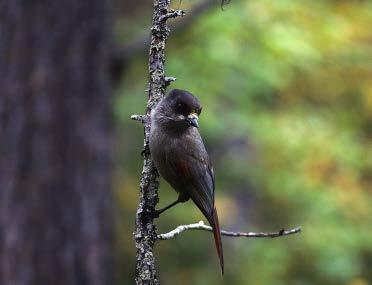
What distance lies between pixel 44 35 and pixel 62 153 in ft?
3.38

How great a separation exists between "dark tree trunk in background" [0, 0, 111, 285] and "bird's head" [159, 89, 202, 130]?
2.86 m

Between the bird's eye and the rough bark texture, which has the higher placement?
the bird's eye

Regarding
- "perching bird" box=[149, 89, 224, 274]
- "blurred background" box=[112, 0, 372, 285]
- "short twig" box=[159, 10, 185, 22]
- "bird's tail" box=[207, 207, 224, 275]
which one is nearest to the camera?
"short twig" box=[159, 10, 185, 22]

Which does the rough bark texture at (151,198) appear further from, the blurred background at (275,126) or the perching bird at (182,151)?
the blurred background at (275,126)

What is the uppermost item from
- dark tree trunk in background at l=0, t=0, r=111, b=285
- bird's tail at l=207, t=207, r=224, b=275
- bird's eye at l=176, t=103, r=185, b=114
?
dark tree trunk in background at l=0, t=0, r=111, b=285

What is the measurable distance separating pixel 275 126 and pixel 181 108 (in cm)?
609

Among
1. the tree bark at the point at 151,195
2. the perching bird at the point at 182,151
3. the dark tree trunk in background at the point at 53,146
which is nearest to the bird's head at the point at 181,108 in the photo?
the perching bird at the point at 182,151

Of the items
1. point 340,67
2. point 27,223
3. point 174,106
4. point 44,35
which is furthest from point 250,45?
point 174,106

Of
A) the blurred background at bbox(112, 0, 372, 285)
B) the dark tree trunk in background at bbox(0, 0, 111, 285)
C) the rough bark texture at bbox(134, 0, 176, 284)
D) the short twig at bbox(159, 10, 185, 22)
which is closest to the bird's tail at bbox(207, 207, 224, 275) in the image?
the rough bark texture at bbox(134, 0, 176, 284)

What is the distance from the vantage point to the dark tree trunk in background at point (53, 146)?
266 inches

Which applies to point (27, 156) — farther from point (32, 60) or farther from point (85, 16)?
point (85, 16)

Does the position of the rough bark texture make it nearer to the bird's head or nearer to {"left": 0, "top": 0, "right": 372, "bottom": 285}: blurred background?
the bird's head

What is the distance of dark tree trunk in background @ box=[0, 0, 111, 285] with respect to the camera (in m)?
6.75

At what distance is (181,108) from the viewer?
4.11 metres
